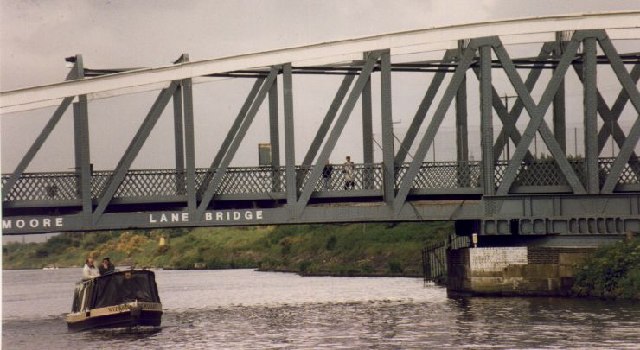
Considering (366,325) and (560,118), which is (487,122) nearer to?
(560,118)

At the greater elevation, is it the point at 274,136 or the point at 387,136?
the point at 274,136

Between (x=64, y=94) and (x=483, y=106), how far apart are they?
15.0m

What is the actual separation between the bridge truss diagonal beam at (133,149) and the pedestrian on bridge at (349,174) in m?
6.73

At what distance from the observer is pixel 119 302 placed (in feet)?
150

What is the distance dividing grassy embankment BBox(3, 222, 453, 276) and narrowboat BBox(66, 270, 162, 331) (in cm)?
1310

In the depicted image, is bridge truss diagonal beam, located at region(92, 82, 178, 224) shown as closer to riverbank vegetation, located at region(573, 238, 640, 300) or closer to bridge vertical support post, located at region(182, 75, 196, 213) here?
bridge vertical support post, located at region(182, 75, 196, 213)

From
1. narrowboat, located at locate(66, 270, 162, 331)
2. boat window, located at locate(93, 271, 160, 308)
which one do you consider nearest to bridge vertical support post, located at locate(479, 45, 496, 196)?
narrowboat, located at locate(66, 270, 162, 331)

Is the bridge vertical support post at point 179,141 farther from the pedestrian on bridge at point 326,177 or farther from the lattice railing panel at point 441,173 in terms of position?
the lattice railing panel at point 441,173

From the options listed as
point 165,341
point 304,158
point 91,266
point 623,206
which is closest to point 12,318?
point 91,266

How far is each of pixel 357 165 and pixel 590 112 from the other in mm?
8728

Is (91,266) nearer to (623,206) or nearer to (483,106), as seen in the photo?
(483,106)

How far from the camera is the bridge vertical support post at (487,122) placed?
167 feet

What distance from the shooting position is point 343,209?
49312 mm

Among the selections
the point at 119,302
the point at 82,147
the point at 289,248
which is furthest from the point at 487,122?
the point at 289,248
